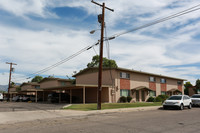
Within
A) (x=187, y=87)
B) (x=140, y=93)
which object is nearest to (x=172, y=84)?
(x=140, y=93)

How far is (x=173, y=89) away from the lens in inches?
1614

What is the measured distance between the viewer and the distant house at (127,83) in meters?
28.0

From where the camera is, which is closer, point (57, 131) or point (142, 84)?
point (57, 131)

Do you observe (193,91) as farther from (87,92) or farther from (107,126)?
(107,126)

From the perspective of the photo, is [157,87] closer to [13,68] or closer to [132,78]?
[132,78]

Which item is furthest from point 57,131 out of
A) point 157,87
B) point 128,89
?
point 157,87

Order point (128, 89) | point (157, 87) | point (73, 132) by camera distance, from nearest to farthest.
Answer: point (73, 132) < point (128, 89) < point (157, 87)

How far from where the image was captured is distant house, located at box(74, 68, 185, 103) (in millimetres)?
28031

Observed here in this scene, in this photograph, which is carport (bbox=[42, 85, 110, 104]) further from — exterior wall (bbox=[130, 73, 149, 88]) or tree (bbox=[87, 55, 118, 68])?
tree (bbox=[87, 55, 118, 68])

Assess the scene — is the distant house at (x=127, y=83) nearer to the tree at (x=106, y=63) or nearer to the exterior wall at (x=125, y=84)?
the exterior wall at (x=125, y=84)

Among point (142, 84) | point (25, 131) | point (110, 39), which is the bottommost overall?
point (25, 131)

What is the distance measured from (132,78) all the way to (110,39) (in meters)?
14.5

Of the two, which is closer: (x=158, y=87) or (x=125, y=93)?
(x=125, y=93)

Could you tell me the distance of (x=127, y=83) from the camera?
3020cm
